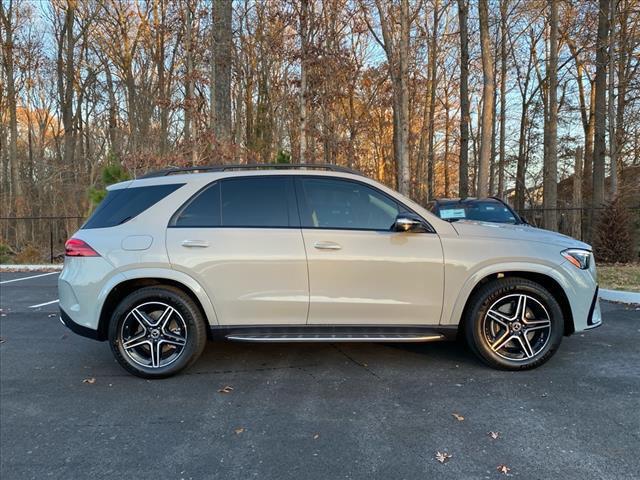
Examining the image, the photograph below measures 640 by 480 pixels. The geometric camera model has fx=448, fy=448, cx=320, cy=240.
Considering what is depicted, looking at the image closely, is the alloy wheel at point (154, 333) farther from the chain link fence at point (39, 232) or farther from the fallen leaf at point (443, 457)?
the chain link fence at point (39, 232)

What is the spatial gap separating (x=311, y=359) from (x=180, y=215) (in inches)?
73.9

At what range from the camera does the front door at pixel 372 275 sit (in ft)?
12.7

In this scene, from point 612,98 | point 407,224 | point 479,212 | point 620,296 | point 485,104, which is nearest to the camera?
point 407,224

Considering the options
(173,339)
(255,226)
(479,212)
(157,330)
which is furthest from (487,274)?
(479,212)

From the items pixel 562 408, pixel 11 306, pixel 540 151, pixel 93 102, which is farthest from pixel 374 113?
pixel 562 408

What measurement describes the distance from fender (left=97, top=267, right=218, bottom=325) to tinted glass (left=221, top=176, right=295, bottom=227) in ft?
1.91

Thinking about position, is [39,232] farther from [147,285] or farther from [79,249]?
[147,285]

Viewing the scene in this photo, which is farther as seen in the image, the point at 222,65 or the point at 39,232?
the point at 39,232

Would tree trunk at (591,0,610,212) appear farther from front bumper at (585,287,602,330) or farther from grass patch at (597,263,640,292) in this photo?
front bumper at (585,287,602,330)

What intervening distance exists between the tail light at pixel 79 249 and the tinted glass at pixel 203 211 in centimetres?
76

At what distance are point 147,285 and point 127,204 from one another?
0.77 metres

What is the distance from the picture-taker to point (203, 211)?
13.2 ft

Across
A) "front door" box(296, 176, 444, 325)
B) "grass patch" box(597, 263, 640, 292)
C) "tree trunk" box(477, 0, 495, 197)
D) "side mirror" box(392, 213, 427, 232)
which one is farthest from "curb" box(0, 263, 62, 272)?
"grass patch" box(597, 263, 640, 292)

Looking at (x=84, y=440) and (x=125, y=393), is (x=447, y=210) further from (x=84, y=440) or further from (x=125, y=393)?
(x=84, y=440)
